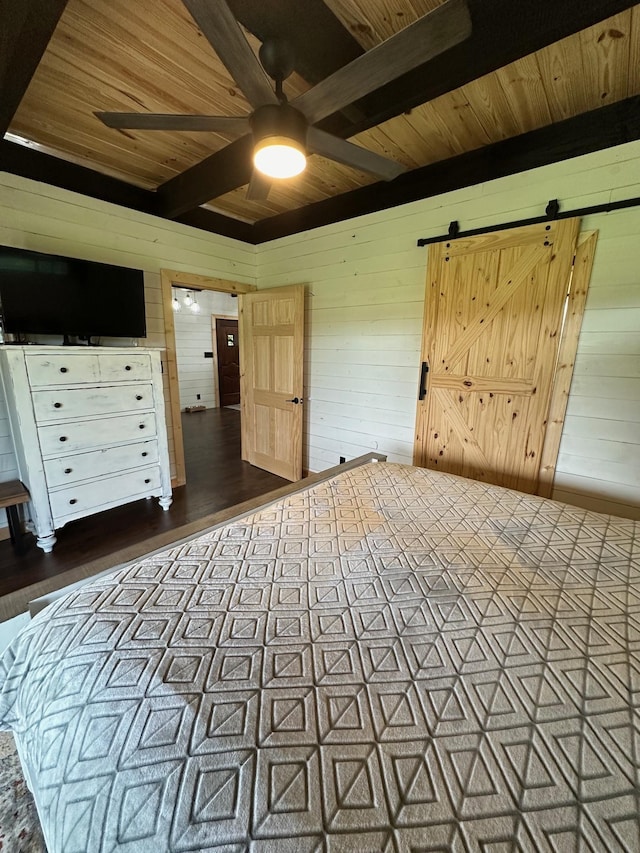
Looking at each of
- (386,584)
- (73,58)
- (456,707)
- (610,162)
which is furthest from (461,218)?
(456,707)

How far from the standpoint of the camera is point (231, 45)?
1122 millimetres

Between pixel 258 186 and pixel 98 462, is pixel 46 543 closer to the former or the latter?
pixel 98 462

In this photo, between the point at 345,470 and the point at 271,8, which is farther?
the point at 345,470

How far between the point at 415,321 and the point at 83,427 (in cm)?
267

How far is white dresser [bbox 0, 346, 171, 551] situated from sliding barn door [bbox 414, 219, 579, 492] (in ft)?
7.50

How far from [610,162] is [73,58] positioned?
112 inches

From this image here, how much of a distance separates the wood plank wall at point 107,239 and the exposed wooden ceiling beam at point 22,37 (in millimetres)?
987

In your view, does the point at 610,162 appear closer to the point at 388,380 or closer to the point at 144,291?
the point at 388,380

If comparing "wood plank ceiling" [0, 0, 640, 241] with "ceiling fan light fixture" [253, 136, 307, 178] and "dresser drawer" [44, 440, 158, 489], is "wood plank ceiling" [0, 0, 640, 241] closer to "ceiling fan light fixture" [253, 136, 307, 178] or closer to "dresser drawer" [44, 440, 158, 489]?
"ceiling fan light fixture" [253, 136, 307, 178]

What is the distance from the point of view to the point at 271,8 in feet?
4.41

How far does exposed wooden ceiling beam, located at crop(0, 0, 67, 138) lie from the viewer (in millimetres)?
1224

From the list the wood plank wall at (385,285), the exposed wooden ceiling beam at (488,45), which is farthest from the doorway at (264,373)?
the exposed wooden ceiling beam at (488,45)

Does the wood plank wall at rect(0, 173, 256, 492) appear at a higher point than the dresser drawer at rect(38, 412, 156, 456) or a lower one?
higher

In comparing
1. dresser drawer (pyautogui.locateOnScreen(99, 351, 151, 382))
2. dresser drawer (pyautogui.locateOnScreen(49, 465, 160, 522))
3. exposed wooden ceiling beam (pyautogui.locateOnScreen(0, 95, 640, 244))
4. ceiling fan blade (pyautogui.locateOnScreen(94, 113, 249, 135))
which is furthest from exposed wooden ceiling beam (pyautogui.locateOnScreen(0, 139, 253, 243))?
dresser drawer (pyautogui.locateOnScreen(49, 465, 160, 522))
